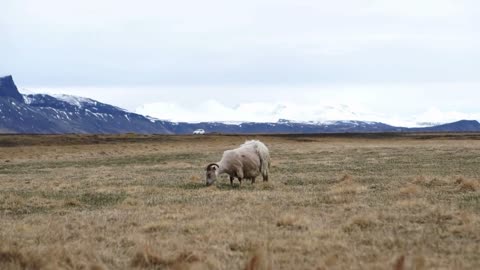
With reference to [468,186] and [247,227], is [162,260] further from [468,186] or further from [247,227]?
[468,186]

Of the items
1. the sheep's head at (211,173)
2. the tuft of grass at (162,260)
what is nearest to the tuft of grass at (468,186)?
the sheep's head at (211,173)

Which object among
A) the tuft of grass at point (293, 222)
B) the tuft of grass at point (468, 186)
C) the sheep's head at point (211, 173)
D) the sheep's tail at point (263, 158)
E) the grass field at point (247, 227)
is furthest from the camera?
the sheep's tail at point (263, 158)

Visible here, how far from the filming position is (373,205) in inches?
727

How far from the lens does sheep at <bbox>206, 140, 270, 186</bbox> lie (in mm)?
26797

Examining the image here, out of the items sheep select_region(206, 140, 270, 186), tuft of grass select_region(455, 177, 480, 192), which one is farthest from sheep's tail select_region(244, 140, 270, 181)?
tuft of grass select_region(455, 177, 480, 192)

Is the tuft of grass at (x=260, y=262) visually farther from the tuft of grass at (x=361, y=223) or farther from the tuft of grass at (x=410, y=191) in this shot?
the tuft of grass at (x=410, y=191)

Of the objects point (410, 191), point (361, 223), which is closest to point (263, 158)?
point (410, 191)

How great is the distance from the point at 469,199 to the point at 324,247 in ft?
28.5

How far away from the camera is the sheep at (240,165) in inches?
1055

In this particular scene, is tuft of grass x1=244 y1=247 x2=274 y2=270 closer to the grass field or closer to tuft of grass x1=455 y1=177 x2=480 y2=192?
the grass field

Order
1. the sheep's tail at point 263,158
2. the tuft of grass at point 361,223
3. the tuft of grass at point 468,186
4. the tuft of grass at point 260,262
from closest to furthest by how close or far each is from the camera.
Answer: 1. the tuft of grass at point 260,262
2. the tuft of grass at point 361,223
3. the tuft of grass at point 468,186
4. the sheep's tail at point 263,158

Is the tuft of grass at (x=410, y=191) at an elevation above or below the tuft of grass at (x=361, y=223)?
above

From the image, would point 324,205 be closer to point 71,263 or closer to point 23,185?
point 71,263

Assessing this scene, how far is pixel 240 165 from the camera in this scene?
88.9 ft
